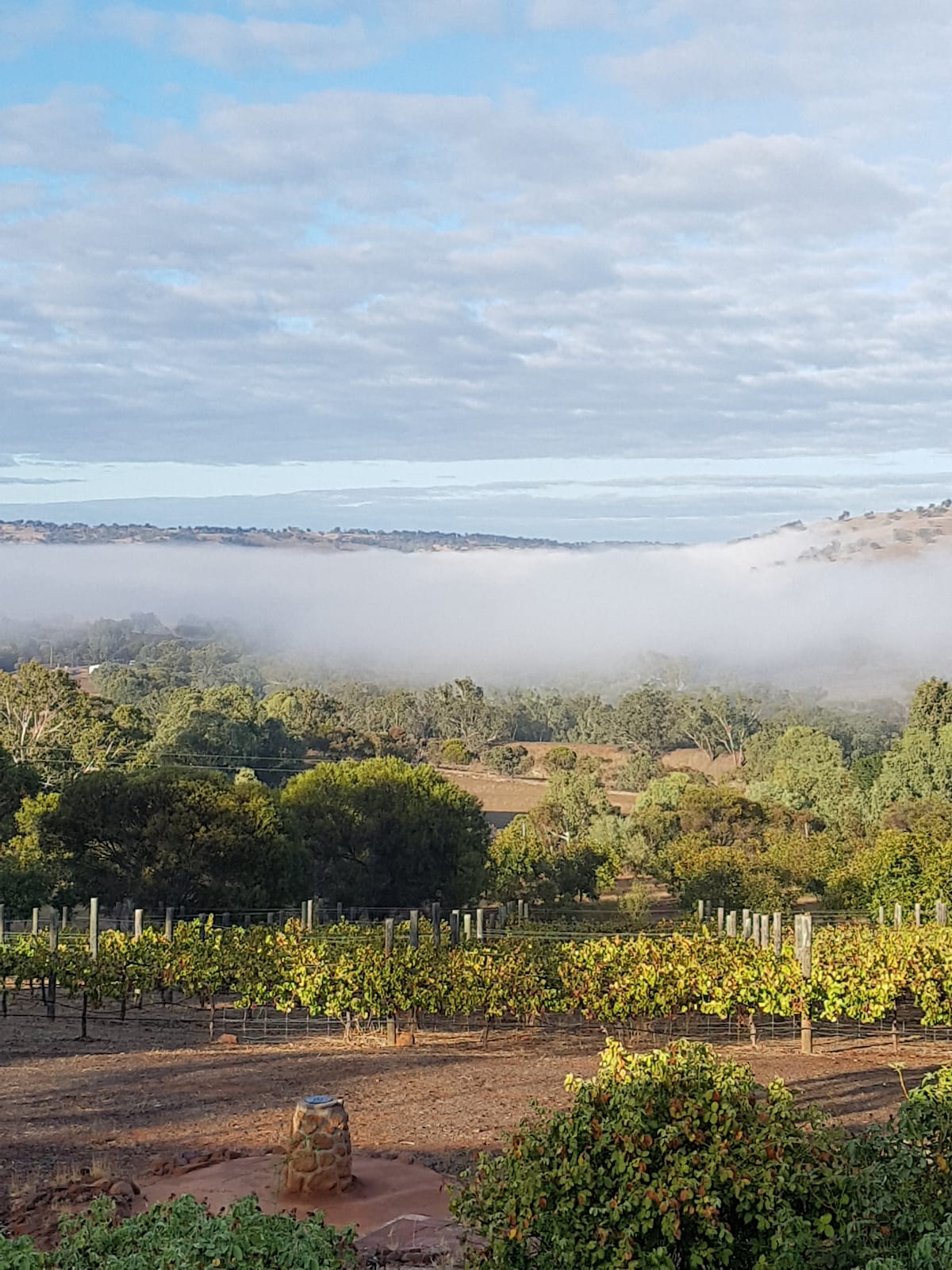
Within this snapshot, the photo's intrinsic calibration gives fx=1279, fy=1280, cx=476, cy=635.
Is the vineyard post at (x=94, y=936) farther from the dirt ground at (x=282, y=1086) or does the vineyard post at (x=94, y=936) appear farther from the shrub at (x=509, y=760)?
the shrub at (x=509, y=760)

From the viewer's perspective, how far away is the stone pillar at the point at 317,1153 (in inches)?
364

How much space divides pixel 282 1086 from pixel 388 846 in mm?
21768

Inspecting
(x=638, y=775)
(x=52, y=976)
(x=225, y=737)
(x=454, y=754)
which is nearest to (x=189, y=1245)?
(x=52, y=976)

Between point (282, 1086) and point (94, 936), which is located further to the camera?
point (94, 936)

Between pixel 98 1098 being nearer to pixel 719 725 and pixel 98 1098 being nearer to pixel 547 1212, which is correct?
pixel 547 1212

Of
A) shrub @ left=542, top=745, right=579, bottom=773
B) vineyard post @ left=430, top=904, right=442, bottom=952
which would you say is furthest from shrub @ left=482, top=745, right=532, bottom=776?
vineyard post @ left=430, top=904, right=442, bottom=952

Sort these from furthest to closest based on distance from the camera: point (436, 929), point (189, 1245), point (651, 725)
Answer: point (651, 725), point (436, 929), point (189, 1245)

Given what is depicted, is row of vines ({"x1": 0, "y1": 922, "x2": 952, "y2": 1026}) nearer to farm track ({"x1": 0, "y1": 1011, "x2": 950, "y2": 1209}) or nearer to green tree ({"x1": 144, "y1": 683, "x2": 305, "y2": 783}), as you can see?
farm track ({"x1": 0, "y1": 1011, "x2": 950, "y2": 1209})

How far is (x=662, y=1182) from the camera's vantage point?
537 cm

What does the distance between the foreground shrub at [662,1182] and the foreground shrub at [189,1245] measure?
825mm

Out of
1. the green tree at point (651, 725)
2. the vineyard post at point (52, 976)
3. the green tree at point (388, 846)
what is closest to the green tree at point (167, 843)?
the green tree at point (388, 846)

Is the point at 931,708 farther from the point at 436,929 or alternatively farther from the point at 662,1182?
the point at 662,1182

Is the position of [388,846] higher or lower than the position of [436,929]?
lower

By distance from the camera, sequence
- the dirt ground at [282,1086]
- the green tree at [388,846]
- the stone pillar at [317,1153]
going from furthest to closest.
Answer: the green tree at [388,846], the dirt ground at [282,1086], the stone pillar at [317,1153]
